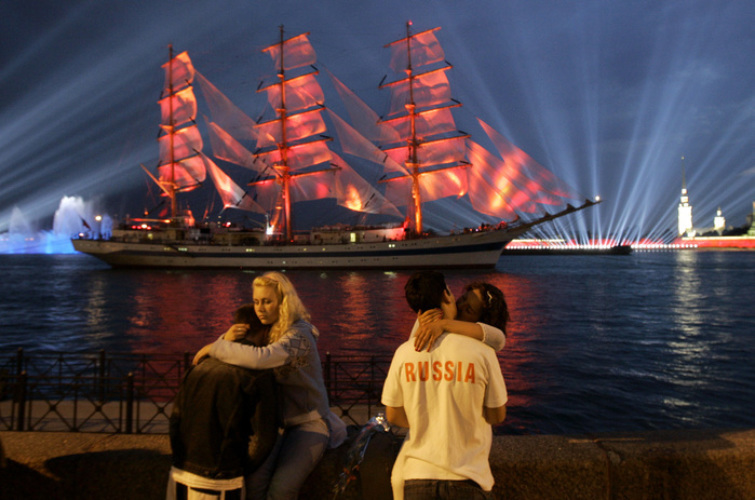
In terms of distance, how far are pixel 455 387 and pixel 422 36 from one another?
62.0 metres

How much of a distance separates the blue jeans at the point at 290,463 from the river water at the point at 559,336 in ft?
20.3

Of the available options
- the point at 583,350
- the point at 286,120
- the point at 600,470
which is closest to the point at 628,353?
the point at 583,350

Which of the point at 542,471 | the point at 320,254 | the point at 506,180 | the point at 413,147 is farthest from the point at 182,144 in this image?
the point at 542,471

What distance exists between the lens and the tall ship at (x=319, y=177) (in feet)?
174

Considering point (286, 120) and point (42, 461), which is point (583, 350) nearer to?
point (42, 461)

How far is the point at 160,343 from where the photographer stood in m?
15.8

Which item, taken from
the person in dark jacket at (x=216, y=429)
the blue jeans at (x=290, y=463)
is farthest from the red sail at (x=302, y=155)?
the person in dark jacket at (x=216, y=429)

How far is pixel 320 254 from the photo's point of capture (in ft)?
181

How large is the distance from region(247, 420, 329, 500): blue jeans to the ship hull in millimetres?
49345

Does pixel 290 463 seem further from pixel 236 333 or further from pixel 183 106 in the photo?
pixel 183 106

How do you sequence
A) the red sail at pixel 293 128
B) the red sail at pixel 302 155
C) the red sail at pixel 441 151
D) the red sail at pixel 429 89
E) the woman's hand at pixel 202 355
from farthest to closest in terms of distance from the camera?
the red sail at pixel 302 155 < the red sail at pixel 293 128 < the red sail at pixel 429 89 < the red sail at pixel 441 151 < the woman's hand at pixel 202 355

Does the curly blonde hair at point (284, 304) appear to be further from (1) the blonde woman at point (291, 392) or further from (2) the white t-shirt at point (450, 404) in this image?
(2) the white t-shirt at point (450, 404)

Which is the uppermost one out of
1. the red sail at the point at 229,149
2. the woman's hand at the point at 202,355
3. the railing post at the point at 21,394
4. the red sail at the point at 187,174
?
the red sail at the point at 229,149

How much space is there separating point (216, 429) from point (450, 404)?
96 cm
